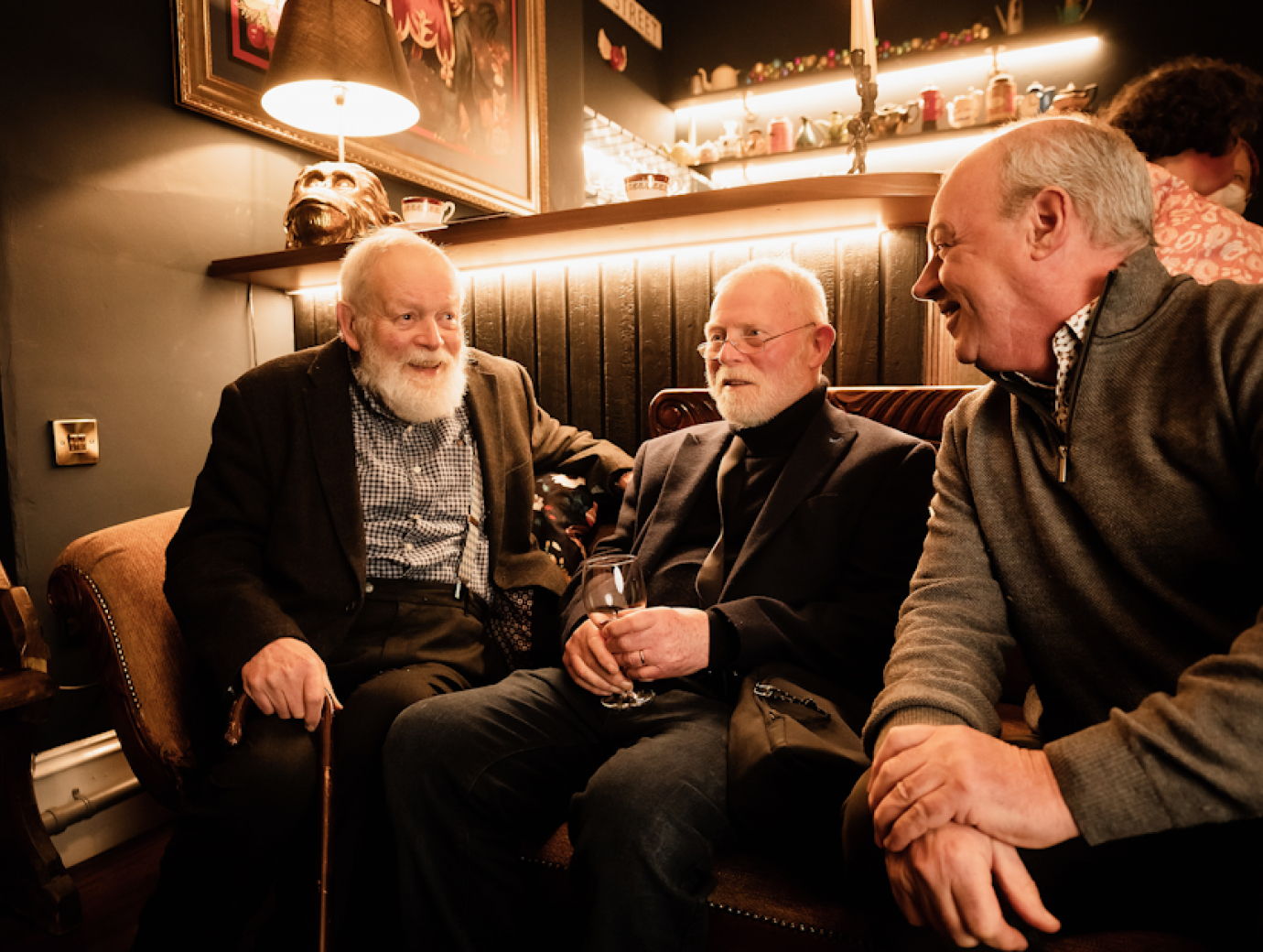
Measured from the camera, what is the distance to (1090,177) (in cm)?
101

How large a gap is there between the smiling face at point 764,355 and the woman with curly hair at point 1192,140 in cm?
71

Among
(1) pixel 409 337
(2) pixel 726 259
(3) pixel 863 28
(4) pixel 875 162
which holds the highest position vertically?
(4) pixel 875 162

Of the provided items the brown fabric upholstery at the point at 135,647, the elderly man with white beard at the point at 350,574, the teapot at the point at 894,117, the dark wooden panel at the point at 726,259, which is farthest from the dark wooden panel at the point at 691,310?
the teapot at the point at 894,117

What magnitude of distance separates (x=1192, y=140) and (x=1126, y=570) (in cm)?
144

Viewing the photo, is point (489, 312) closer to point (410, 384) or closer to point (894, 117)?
point (410, 384)

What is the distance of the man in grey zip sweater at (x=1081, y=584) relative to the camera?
0.78 metres

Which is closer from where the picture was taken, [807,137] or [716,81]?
[807,137]

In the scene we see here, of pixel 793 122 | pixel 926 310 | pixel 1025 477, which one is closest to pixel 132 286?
pixel 926 310

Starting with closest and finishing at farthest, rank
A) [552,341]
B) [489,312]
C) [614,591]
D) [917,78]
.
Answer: [614,591], [552,341], [489,312], [917,78]

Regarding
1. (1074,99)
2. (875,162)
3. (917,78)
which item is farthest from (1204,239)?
(917,78)

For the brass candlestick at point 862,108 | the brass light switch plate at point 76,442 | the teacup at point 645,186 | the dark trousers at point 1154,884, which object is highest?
the brass candlestick at point 862,108

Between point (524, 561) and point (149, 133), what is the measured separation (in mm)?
1745

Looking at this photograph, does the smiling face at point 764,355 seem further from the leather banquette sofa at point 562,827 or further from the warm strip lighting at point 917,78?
the warm strip lighting at point 917,78

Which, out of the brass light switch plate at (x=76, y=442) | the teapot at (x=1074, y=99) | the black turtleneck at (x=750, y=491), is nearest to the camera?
the black turtleneck at (x=750, y=491)
